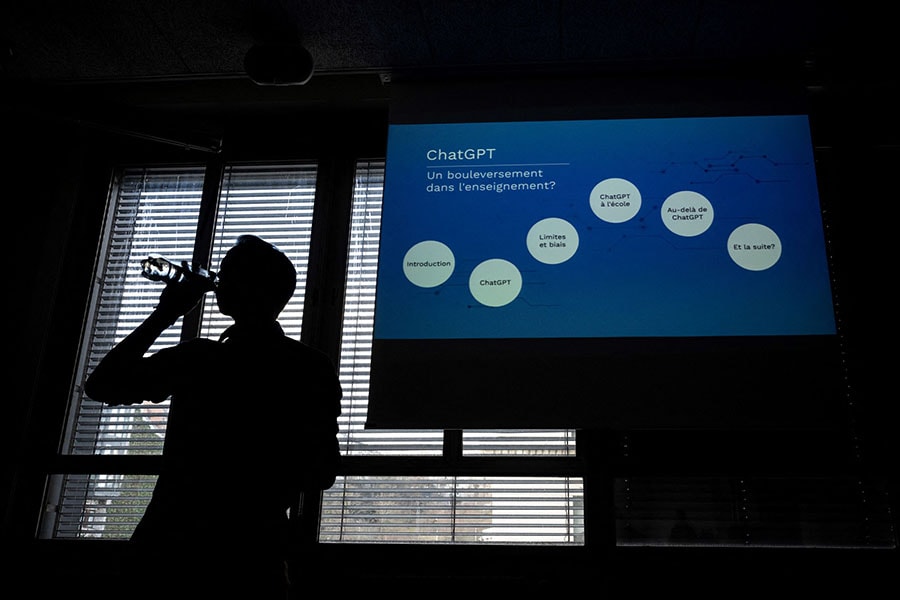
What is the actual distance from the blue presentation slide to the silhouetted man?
3.20 ft

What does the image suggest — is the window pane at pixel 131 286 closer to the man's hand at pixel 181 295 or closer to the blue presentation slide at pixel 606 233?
the blue presentation slide at pixel 606 233

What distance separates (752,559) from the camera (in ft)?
7.13

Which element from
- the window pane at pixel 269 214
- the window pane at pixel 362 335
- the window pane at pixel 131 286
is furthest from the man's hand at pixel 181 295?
the window pane at pixel 131 286

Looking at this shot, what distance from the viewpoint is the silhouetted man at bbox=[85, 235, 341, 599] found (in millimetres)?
1074

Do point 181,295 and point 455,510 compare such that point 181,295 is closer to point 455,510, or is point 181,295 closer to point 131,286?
point 455,510

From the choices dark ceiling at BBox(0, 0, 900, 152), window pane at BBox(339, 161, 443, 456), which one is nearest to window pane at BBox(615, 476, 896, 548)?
window pane at BBox(339, 161, 443, 456)

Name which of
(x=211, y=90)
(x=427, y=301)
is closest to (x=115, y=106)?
(x=211, y=90)

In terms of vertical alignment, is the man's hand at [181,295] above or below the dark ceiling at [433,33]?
below

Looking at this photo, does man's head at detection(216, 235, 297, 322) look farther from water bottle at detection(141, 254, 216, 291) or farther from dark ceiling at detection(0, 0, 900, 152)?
dark ceiling at detection(0, 0, 900, 152)

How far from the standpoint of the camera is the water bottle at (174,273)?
1456 mm

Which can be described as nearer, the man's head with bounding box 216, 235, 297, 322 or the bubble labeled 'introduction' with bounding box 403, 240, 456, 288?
the man's head with bounding box 216, 235, 297, 322

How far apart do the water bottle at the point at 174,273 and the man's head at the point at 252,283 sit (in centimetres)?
15

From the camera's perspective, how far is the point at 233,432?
3.85 feet

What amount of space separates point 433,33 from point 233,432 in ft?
5.69
